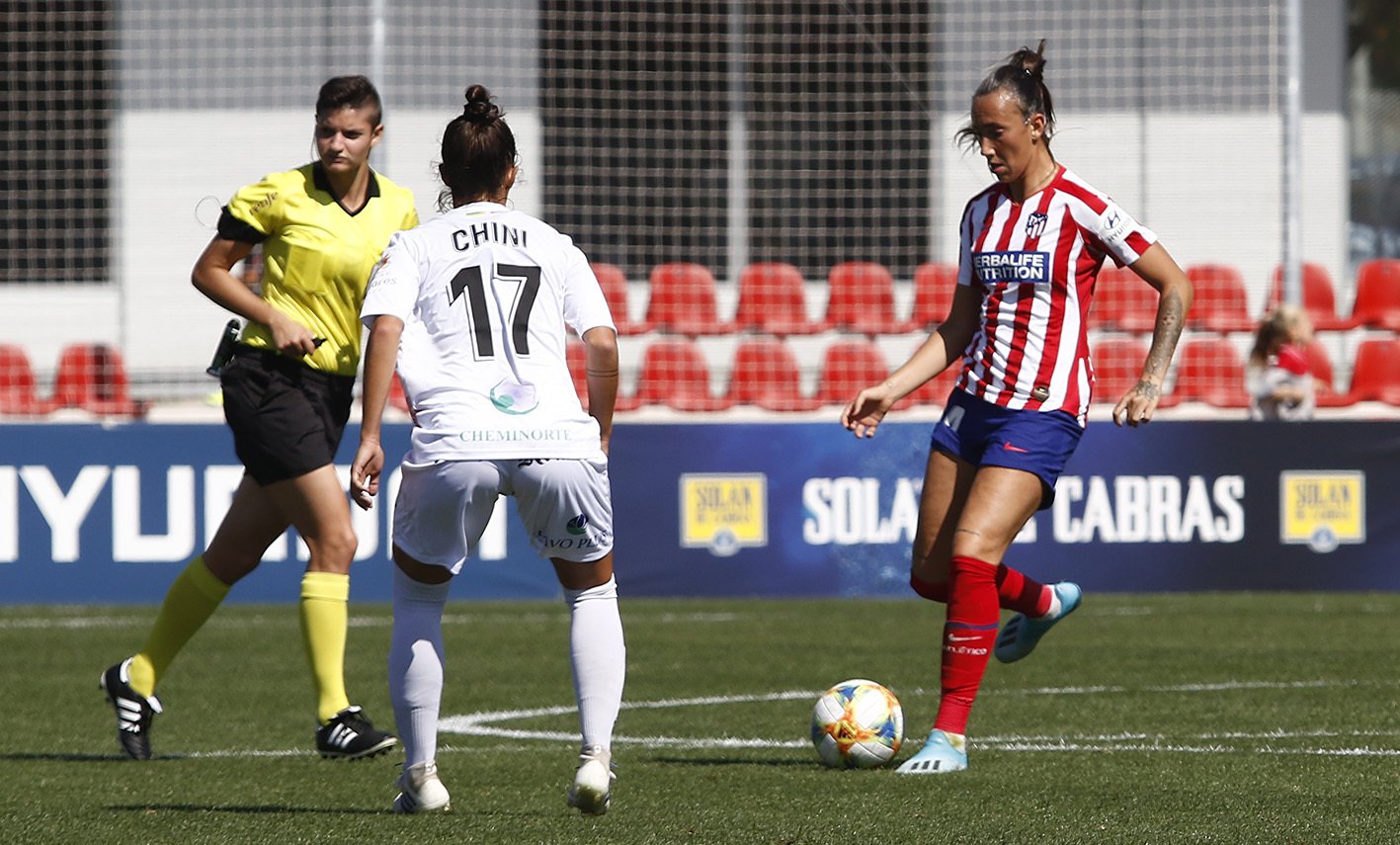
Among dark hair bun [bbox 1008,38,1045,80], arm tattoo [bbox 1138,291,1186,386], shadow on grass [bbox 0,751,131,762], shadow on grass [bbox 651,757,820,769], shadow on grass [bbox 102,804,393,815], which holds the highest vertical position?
dark hair bun [bbox 1008,38,1045,80]

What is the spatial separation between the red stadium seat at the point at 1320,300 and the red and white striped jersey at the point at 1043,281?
8.38 meters

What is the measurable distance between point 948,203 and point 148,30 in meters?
5.50

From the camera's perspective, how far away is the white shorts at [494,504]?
15.6ft

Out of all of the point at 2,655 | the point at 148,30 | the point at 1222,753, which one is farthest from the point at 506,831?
the point at 148,30

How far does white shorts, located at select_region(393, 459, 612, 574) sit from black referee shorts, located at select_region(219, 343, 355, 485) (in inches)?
56.7

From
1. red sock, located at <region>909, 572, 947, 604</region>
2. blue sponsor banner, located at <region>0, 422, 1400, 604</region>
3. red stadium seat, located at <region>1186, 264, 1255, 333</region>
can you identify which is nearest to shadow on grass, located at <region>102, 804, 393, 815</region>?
red sock, located at <region>909, 572, 947, 604</region>

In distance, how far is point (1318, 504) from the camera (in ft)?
39.7

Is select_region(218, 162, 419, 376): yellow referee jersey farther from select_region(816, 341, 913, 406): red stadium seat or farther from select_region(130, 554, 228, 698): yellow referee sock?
select_region(816, 341, 913, 406): red stadium seat

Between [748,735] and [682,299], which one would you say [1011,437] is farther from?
[682,299]

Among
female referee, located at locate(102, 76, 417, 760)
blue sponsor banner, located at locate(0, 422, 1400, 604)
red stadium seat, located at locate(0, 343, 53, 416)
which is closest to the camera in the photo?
female referee, located at locate(102, 76, 417, 760)

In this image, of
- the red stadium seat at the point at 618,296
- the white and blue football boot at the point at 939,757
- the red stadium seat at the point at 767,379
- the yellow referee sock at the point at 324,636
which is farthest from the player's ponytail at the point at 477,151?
the red stadium seat at the point at 618,296

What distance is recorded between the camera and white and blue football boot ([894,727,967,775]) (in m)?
5.80

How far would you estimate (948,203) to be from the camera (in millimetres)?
14344

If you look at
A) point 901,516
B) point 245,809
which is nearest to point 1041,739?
point 245,809
